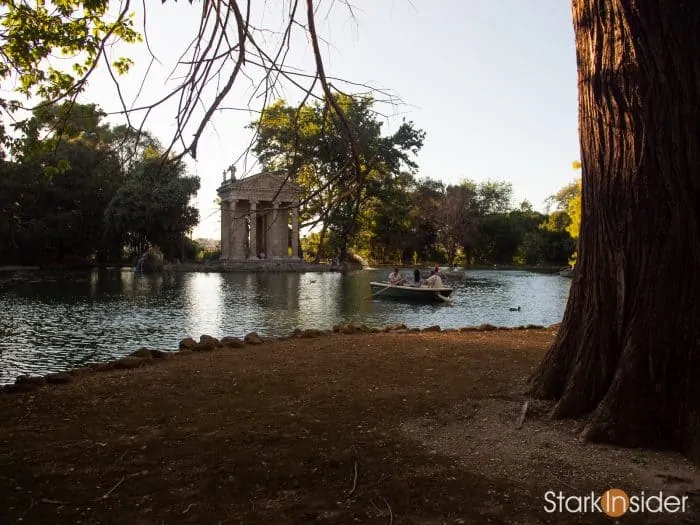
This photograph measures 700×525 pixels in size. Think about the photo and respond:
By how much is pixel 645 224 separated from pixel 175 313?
17.2 metres

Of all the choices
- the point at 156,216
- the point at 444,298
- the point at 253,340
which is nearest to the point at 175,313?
the point at 253,340

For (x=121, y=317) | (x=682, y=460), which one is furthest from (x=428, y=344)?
(x=121, y=317)

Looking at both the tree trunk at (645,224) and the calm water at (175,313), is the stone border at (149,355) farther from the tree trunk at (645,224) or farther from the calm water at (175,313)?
the tree trunk at (645,224)

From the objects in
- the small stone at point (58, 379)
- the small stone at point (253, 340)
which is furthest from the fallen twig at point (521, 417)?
the small stone at point (253, 340)

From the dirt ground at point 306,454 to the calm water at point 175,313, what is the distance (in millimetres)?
5322

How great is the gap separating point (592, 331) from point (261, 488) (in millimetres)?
2915

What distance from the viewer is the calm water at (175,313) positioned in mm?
12867

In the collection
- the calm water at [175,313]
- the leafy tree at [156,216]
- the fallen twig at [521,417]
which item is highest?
the leafy tree at [156,216]

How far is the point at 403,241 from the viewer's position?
68750 mm

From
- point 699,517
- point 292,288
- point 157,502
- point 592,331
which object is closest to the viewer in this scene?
point 699,517

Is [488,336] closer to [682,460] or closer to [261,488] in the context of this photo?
[682,460]

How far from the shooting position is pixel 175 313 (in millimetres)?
19469

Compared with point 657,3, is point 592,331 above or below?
below

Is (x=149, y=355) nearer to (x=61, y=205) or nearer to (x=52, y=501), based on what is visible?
(x=52, y=501)
